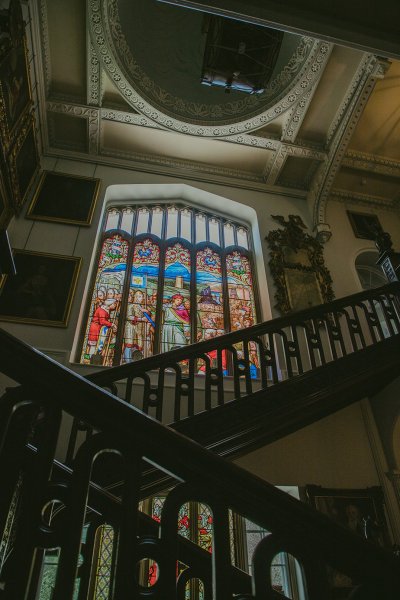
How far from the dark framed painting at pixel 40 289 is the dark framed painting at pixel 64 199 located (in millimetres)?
1030

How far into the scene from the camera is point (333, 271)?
8.12 m

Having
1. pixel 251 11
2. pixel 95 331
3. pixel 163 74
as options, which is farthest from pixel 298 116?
pixel 95 331

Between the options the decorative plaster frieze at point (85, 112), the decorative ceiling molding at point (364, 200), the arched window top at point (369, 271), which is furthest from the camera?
the decorative ceiling molding at point (364, 200)

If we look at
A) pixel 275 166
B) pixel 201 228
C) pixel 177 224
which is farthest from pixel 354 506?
pixel 275 166

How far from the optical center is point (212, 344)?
3838 millimetres

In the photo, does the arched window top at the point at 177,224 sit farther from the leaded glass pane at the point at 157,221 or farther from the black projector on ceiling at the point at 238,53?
the black projector on ceiling at the point at 238,53

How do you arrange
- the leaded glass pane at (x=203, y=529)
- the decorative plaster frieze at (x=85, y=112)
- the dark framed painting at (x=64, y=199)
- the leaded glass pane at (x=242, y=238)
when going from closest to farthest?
the leaded glass pane at (x=203, y=529)
the dark framed painting at (x=64, y=199)
the decorative plaster frieze at (x=85, y=112)
the leaded glass pane at (x=242, y=238)

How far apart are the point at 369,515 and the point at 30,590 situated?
5081mm

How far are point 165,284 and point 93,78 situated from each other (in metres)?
4.40

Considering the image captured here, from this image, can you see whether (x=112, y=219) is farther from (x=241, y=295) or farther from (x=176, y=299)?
(x=241, y=295)

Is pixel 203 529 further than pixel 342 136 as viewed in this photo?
No

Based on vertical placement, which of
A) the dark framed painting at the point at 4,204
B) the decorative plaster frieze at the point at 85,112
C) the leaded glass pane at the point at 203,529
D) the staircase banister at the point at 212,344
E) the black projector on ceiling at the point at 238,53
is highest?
the decorative plaster frieze at the point at 85,112

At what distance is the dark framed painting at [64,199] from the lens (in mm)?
7344

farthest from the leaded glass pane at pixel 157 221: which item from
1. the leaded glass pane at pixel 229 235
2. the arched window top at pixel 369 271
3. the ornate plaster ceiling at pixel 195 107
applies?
the arched window top at pixel 369 271
